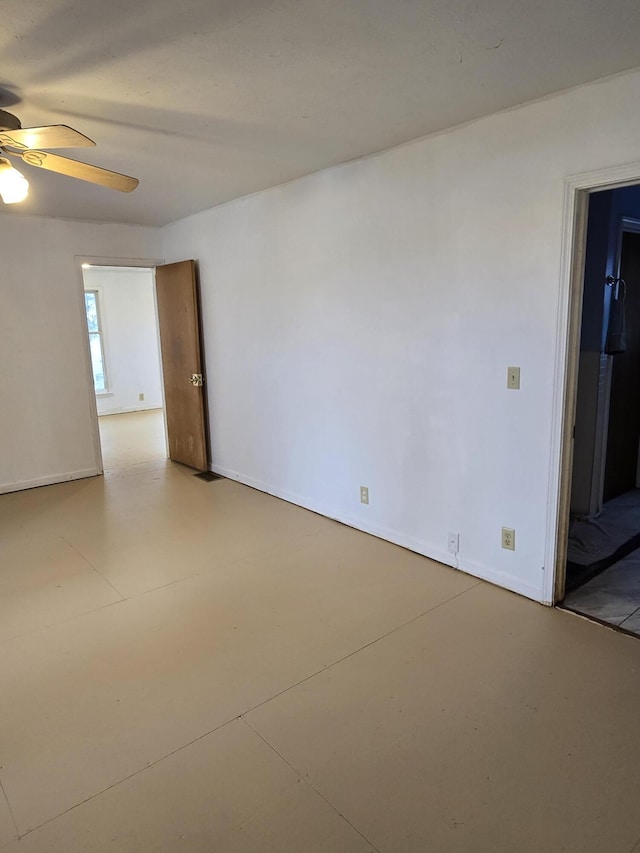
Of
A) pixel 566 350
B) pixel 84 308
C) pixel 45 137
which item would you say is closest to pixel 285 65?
pixel 45 137

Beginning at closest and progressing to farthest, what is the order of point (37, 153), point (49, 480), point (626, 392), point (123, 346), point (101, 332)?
point (37, 153) → point (626, 392) → point (49, 480) → point (101, 332) → point (123, 346)

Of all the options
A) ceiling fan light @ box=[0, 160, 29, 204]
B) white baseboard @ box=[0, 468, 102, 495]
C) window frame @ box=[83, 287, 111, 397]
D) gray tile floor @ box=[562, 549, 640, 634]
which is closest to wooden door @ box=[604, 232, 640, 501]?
gray tile floor @ box=[562, 549, 640, 634]

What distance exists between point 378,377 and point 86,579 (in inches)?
82.0

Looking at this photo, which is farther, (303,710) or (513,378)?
(513,378)

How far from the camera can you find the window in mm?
8141

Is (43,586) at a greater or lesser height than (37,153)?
lesser

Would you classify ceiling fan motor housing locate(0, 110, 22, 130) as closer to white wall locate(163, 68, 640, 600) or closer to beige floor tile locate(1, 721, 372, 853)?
white wall locate(163, 68, 640, 600)

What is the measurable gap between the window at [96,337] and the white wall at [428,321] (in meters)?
4.54

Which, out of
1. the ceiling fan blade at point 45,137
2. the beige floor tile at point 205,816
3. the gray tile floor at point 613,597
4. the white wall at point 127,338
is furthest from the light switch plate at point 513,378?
the white wall at point 127,338

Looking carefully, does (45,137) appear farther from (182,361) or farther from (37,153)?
(182,361)

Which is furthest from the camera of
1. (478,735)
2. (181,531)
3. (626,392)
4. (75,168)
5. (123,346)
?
(123,346)

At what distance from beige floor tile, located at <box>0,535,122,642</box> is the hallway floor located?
0.01 metres

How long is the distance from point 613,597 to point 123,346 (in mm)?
7621

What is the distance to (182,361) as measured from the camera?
17.0ft
